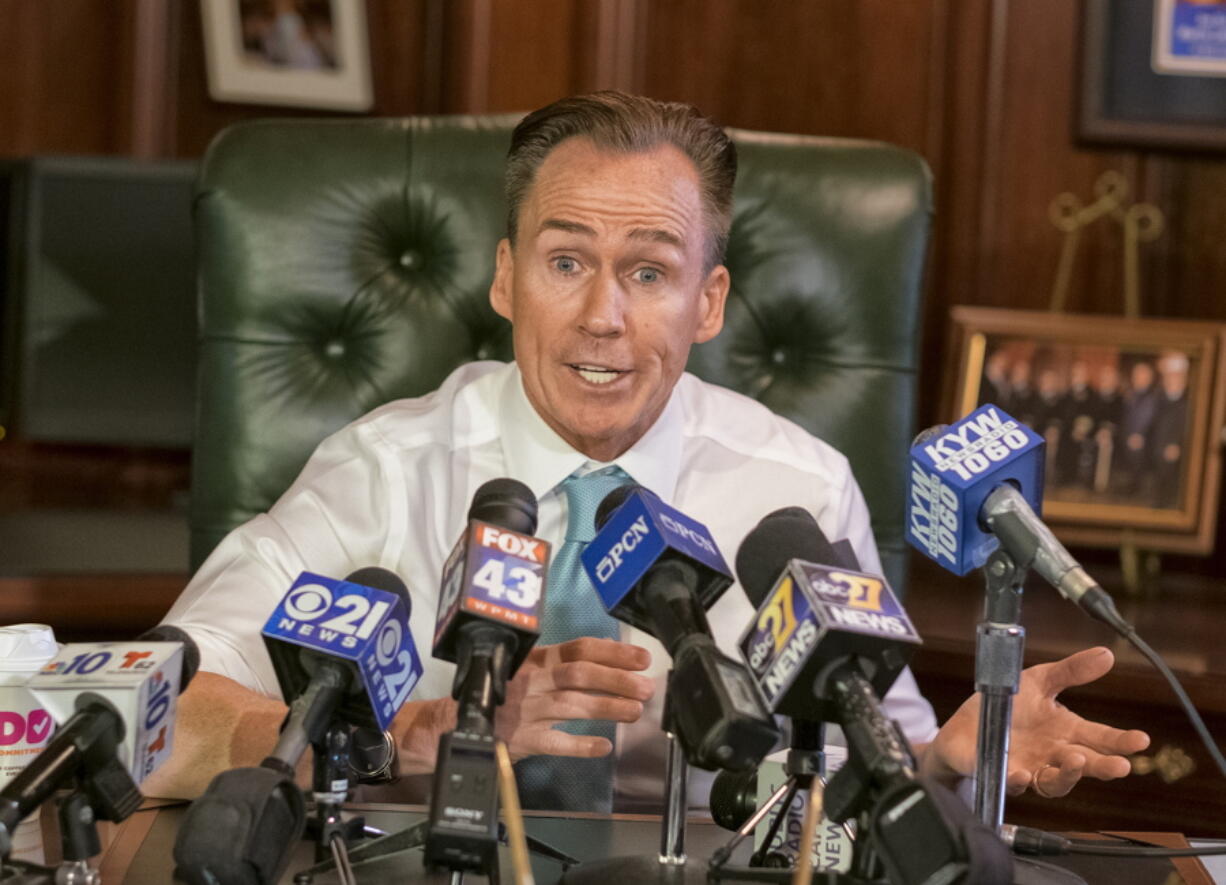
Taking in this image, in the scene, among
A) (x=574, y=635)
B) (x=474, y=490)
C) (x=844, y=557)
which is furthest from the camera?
(x=474, y=490)

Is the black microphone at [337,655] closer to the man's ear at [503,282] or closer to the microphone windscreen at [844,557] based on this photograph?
the microphone windscreen at [844,557]

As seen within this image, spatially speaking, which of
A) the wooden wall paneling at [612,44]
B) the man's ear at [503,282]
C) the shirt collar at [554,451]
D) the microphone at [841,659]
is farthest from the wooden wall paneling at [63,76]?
the microphone at [841,659]

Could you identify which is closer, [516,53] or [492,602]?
[492,602]

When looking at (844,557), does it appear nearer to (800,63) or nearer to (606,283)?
(606,283)

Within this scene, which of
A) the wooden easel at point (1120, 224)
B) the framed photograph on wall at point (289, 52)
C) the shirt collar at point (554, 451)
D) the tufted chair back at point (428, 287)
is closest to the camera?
the shirt collar at point (554, 451)

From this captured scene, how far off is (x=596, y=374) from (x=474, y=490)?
0.23m

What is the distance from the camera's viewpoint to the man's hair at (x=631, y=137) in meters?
1.61

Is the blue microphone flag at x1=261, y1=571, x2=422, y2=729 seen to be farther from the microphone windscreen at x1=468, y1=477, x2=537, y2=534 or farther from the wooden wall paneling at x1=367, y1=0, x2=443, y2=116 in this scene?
the wooden wall paneling at x1=367, y1=0, x2=443, y2=116

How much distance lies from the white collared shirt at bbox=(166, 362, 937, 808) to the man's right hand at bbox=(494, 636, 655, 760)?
0.35m

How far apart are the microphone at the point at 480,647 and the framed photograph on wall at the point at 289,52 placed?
1857 mm

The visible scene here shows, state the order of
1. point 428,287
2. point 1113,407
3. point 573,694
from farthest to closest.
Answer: point 1113,407 < point 428,287 < point 573,694

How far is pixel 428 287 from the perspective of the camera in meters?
1.88

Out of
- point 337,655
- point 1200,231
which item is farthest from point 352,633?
point 1200,231

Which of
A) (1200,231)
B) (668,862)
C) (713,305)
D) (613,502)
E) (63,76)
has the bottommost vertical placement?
(668,862)
